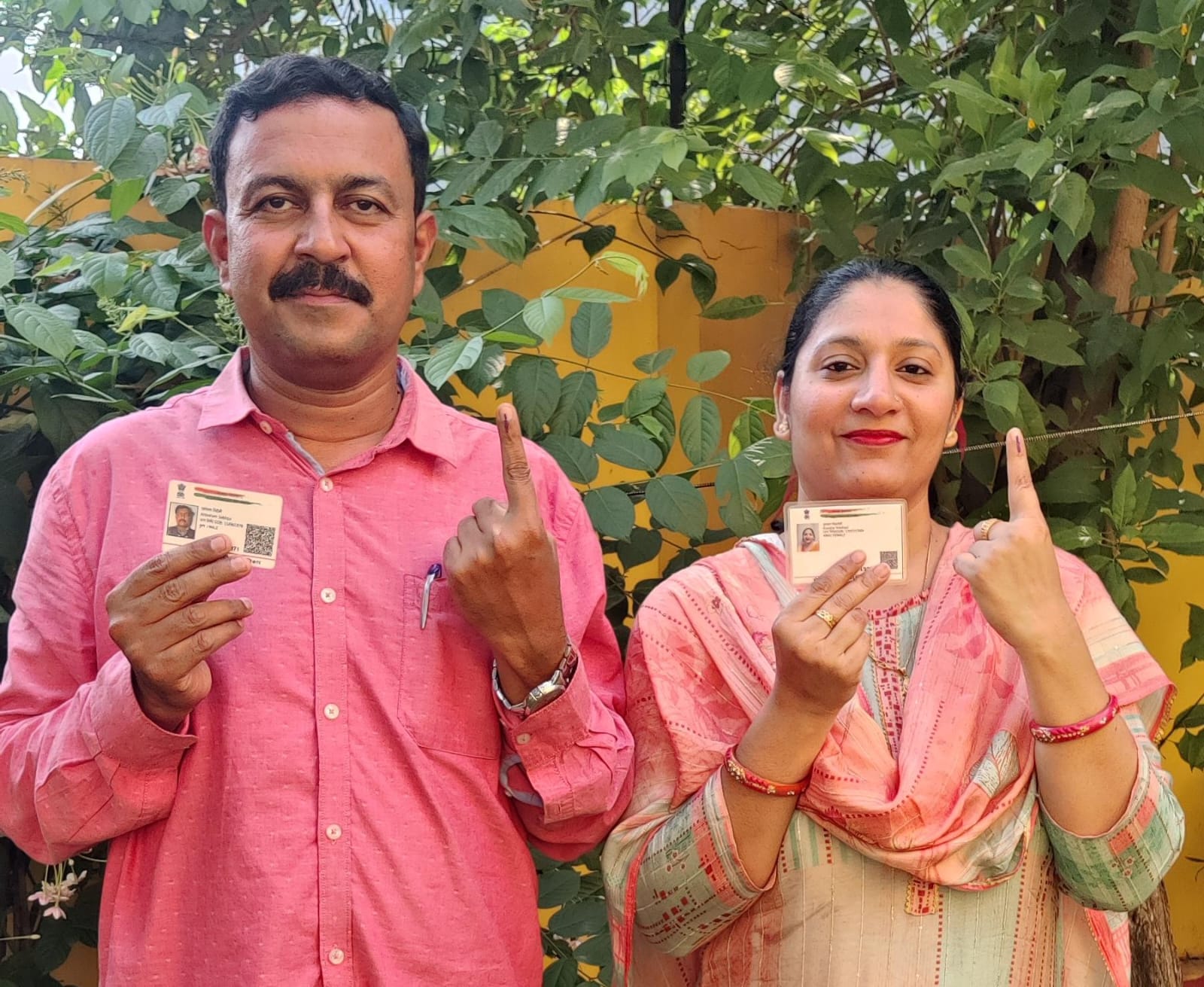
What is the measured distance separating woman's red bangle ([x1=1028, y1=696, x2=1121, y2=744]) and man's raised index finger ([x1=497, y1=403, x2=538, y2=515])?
73 cm

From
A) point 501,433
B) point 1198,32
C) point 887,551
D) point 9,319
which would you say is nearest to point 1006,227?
point 1198,32

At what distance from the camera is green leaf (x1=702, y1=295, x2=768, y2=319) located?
122 inches

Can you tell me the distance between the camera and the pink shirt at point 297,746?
1.61 metres

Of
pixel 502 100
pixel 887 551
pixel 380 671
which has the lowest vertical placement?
pixel 380 671

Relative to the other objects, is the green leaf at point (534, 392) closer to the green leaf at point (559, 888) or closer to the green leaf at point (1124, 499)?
the green leaf at point (559, 888)

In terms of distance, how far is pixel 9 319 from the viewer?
224 centimetres

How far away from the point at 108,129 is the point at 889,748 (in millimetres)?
1668

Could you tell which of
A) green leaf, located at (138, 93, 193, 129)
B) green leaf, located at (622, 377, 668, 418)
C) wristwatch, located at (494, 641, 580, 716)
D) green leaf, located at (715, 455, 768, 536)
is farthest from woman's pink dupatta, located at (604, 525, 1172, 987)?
green leaf, located at (138, 93, 193, 129)

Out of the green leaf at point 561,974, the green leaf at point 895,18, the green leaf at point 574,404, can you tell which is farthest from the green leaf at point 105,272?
the green leaf at point 895,18

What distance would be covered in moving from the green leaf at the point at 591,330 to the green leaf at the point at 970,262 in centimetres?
74

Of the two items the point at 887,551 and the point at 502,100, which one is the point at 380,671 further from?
the point at 502,100

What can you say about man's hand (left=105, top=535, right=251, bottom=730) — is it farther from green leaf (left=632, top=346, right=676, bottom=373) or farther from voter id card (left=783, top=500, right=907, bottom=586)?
green leaf (left=632, top=346, right=676, bottom=373)

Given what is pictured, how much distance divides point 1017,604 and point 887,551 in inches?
7.3

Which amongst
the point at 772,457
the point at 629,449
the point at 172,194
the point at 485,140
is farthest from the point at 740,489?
the point at 172,194
